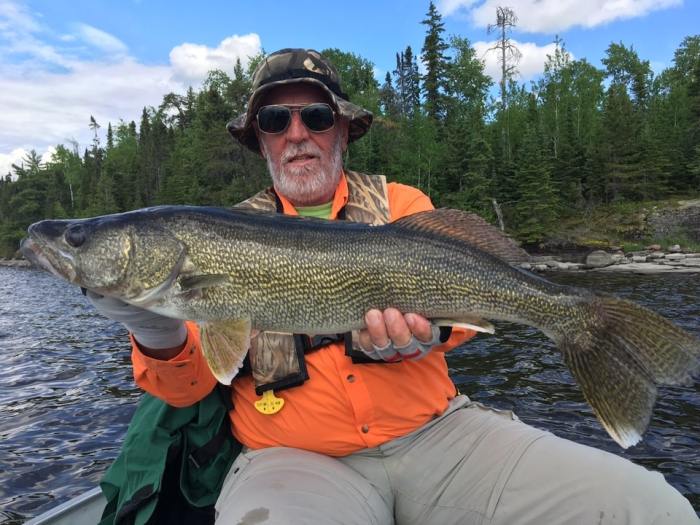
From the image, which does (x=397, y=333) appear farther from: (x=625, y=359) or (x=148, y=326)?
(x=148, y=326)

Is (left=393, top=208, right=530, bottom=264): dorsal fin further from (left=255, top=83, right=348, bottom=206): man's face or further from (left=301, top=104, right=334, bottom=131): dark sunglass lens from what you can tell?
(left=301, top=104, right=334, bottom=131): dark sunglass lens

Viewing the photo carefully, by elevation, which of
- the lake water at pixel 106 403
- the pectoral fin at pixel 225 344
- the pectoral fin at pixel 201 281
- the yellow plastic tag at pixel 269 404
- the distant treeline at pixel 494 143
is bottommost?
the lake water at pixel 106 403

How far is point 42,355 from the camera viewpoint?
13.1 m

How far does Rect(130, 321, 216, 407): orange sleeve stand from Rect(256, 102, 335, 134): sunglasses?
1.83 m

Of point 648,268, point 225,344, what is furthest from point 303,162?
point 648,268

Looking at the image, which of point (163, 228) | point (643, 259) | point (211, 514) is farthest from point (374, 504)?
point (643, 259)

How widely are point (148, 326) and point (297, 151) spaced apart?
1.93 meters

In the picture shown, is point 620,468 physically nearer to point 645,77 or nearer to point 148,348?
point 148,348

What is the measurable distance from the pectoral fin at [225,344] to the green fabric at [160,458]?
0.74 metres

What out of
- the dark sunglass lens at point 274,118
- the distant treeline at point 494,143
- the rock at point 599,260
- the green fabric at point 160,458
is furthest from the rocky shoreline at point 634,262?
the green fabric at point 160,458

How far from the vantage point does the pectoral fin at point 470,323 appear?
320 cm

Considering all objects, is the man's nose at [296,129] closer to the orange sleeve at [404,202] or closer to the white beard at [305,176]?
the white beard at [305,176]

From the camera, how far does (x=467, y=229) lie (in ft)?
11.4

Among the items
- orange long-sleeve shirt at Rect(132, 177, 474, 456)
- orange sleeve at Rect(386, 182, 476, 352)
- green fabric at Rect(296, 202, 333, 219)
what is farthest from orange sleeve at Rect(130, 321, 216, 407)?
orange sleeve at Rect(386, 182, 476, 352)
